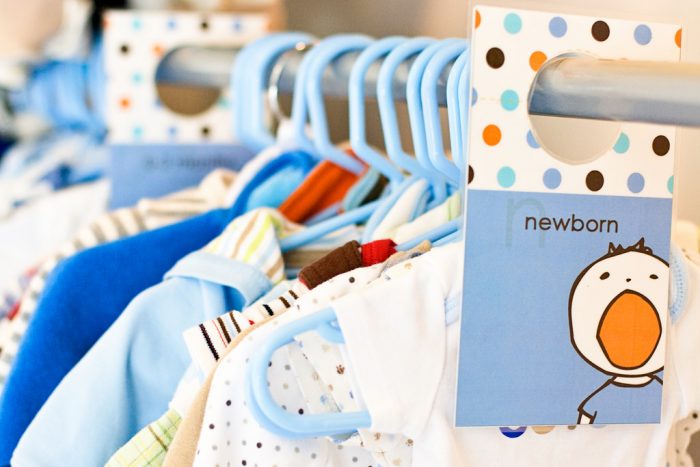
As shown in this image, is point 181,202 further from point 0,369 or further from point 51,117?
point 51,117

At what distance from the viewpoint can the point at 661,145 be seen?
0.52m

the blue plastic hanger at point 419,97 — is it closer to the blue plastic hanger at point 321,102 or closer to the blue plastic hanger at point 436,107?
the blue plastic hanger at point 436,107

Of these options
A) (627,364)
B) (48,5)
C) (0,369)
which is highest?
(48,5)

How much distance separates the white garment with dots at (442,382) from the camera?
20.6 inches

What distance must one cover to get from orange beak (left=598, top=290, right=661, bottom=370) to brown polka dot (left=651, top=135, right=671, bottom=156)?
87 millimetres

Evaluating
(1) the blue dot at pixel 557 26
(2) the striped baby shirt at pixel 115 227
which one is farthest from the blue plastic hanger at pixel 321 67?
(1) the blue dot at pixel 557 26

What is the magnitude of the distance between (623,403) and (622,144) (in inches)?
6.4

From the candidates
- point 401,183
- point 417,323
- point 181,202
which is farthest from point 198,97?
point 417,323

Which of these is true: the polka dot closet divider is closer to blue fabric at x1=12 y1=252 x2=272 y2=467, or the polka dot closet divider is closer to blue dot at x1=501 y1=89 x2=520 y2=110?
blue dot at x1=501 y1=89 x2=520 y2=110

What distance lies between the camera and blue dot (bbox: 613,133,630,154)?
515 mm

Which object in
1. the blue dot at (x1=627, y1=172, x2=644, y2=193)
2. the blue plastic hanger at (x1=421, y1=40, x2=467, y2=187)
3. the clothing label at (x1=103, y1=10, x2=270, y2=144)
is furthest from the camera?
the clothing label at (x1=103, y1=10, x2=270, y2=144)

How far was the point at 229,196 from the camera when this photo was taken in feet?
3.18

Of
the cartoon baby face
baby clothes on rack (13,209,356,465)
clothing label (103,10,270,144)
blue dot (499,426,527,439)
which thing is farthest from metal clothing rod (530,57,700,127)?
clothing label (103,10,270,144)

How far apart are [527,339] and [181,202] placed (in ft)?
1.83
